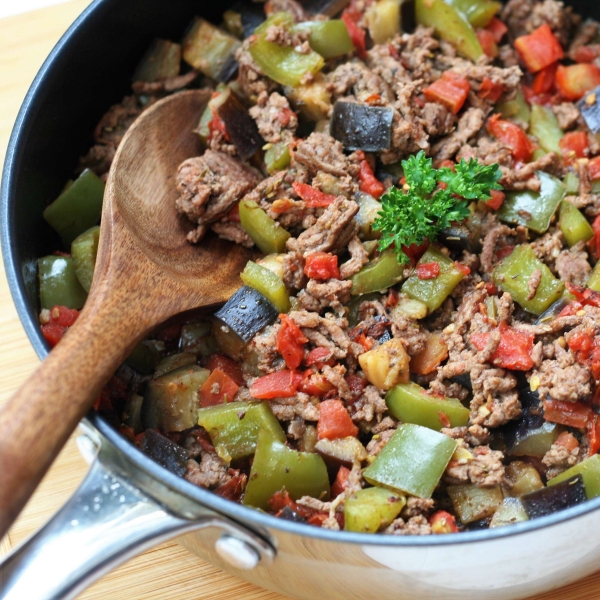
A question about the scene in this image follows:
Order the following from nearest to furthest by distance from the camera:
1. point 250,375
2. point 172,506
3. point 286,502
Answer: point 172,506, point 286,502, point 250,375

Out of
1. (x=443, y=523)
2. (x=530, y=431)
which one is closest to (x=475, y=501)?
(x=443, y=523)

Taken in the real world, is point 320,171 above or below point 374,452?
Answer: above

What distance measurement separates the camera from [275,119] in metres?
3.59

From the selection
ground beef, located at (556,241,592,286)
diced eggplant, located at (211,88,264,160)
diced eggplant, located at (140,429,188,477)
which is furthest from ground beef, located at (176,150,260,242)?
ground beef, located at (556,241,592,286)

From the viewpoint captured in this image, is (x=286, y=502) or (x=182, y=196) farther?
(x=182, y=196)

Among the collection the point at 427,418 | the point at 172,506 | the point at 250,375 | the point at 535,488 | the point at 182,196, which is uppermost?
the point at 182,196

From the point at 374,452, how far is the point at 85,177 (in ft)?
6.24

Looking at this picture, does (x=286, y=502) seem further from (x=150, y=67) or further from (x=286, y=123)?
(x=150, y=67)

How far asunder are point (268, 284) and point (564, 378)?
1.34m

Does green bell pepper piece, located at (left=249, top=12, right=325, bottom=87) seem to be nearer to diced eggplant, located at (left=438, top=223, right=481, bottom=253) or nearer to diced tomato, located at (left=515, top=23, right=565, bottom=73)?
diced eggplant, located at (left=438, top=223, right=481, bottom=253)

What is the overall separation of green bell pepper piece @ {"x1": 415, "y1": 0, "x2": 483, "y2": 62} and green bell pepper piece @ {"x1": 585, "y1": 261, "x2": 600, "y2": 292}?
1368mm

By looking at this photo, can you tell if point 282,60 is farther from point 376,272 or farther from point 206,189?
point 376,272

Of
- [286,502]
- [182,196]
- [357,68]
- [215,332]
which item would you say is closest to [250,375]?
[215,332]

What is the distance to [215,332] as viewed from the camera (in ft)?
11.0
